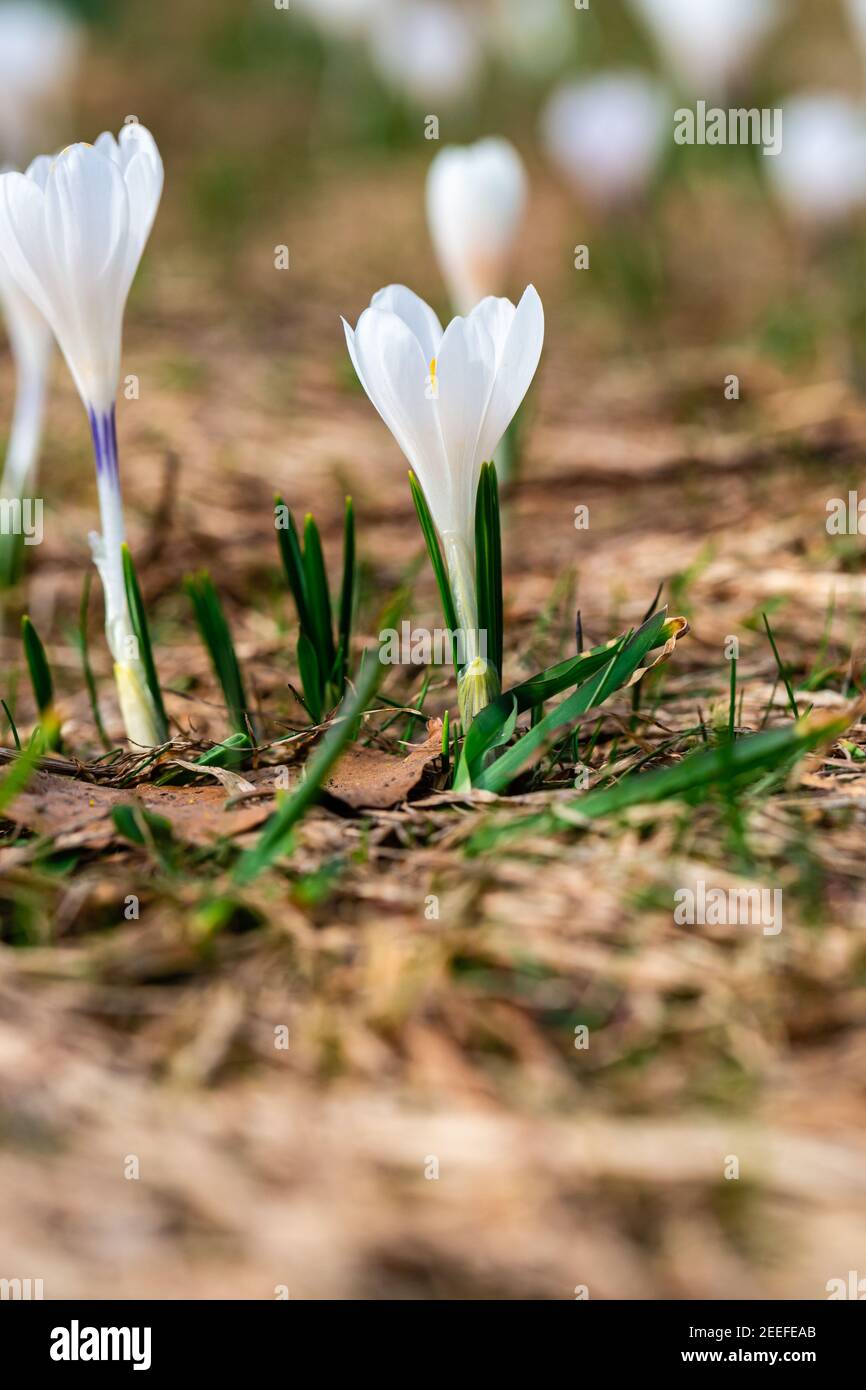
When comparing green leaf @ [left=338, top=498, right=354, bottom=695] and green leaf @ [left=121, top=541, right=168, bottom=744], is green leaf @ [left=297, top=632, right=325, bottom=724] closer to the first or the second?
green leaf @ [left=338, top=498, right=354, bottom=695]

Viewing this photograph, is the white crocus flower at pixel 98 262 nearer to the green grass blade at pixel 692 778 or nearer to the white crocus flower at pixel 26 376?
the green grass blade at pixel 692 778

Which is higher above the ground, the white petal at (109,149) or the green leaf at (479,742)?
the white petal at (109,149)

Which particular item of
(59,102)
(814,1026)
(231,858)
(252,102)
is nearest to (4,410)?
(59,102)

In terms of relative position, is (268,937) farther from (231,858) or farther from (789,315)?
(789,315)

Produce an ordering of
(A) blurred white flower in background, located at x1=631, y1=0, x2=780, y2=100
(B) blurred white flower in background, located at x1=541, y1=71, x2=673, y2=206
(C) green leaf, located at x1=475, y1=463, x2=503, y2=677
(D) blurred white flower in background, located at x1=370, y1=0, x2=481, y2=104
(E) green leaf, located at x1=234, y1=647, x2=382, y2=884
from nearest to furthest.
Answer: (E) green leaf, located at x1=234, y1=647, x2=382, y2=884 → (C) green leaf, located at x1=475, y1=463, x2=503, y2=677 → (B) blurred white flower in background, located at x1=541, y1=71, x2=673, y2=206 → (A) blurred white flower in background, located at x1=631, y1=0, x2=780, y2=100 → (D) blurred white flower in background, located at x1=370, y1=0, x2=481, y2=104

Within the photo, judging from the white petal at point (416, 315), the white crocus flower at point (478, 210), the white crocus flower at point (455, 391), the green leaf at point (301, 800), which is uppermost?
the white crocus flower at point (478, 210)

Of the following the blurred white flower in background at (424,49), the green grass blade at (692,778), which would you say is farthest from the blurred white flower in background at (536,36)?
the green grass blade at (692,778)

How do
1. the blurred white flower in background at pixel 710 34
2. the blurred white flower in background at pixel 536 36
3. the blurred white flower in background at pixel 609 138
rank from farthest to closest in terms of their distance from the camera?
the blurred white flower in background at pixel 536 36, the blurred white flower in background at pixel 710 34, the blurred white flower in background at pixel 609 138

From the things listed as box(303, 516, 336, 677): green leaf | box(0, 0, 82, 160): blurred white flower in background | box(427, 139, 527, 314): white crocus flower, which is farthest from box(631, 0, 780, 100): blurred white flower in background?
box(303, 516, 336, 677): green leaf

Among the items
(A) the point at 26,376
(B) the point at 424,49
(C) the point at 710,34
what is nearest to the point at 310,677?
(A) the point at 26,376
